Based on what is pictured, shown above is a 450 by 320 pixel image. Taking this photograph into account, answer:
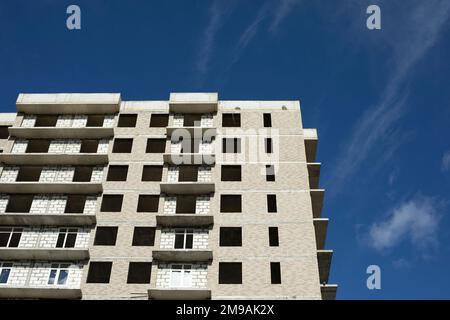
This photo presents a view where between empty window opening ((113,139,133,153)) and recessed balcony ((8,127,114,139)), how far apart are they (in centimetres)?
86

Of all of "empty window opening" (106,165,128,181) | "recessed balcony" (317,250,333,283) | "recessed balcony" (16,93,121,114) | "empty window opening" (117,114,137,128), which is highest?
"recessed balcony" (16,93,121,114)

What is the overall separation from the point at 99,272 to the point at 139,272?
2.41 meters

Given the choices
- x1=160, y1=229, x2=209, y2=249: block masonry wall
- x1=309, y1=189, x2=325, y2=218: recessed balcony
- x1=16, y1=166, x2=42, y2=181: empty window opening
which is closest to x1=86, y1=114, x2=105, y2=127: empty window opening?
x1=16, y1=166, x2=42, y2=181: empty window opening

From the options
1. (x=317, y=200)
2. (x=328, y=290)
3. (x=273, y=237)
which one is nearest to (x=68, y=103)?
(x=273, y=237)

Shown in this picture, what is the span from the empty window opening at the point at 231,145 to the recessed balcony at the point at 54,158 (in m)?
8.50

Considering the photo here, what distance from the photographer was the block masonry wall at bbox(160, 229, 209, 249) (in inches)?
1233

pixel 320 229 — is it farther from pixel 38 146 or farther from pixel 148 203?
pixel 38 146

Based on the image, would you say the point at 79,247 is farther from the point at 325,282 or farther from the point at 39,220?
the point at 325,282

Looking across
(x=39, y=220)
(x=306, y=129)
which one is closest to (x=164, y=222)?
(x=39, y=220)

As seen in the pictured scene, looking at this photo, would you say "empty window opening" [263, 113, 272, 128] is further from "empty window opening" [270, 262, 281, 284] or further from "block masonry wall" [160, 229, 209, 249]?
"empty window opening" [270, 262, 281, 284]

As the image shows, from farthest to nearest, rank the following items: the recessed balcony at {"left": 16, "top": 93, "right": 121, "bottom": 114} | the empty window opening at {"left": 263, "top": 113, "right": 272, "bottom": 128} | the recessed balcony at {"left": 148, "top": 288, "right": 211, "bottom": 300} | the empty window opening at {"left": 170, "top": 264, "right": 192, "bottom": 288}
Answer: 1. the recessed balcony at {"left": 16, "top": 93, "right": 121, "bottom": 114}
2. the empty window opening at {"left": 263, "top": 113, "right": 272, "bottom": 128}
3. the empty window opening at {"left": 170, "top": 264, "right": 192, "bottom": 288}
4. the recessed balcony at {"left": 148, "top": 288, "right": 211, "bottom": 300}

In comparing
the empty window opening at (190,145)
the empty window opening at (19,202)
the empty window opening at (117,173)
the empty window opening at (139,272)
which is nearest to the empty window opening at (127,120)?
the empty window opening at (117,173)

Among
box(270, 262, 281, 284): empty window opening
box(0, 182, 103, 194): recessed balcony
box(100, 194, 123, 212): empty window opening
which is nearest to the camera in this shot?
box(270, 262, 281, 284): empty window opening
